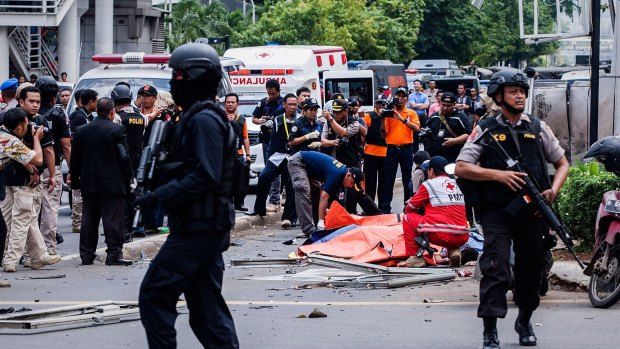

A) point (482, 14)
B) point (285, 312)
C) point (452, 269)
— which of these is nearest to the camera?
point (285, 312)

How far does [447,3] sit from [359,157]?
5278 centimetres

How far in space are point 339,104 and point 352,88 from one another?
1610 cm

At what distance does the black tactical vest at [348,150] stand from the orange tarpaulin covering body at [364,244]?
8.69 feet

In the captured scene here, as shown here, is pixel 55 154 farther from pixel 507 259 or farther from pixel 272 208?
pixel 507 259

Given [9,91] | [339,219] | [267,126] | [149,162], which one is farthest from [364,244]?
[149,162]

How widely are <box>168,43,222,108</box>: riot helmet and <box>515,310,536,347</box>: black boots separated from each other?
2.74m

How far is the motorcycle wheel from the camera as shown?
938cm

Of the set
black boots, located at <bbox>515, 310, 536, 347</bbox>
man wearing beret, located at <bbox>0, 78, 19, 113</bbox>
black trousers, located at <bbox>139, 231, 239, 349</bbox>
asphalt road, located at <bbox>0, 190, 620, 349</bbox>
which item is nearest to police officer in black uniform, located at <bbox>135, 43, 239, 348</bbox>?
black trousers, located at <bbox>139, 231, 239, 349</bbox>

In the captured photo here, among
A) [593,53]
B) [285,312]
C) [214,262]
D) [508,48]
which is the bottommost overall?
[285,312]

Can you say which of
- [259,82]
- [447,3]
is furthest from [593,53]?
[447,3]

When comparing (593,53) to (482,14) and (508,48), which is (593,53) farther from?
(508,48)

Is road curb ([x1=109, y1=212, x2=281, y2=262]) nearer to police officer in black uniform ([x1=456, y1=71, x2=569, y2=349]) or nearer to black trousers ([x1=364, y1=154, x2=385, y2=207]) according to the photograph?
black trousers ([x1=364, y1=154, x2=385, y2=207])

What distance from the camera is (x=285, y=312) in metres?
9.59

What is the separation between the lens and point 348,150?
54.8ft
